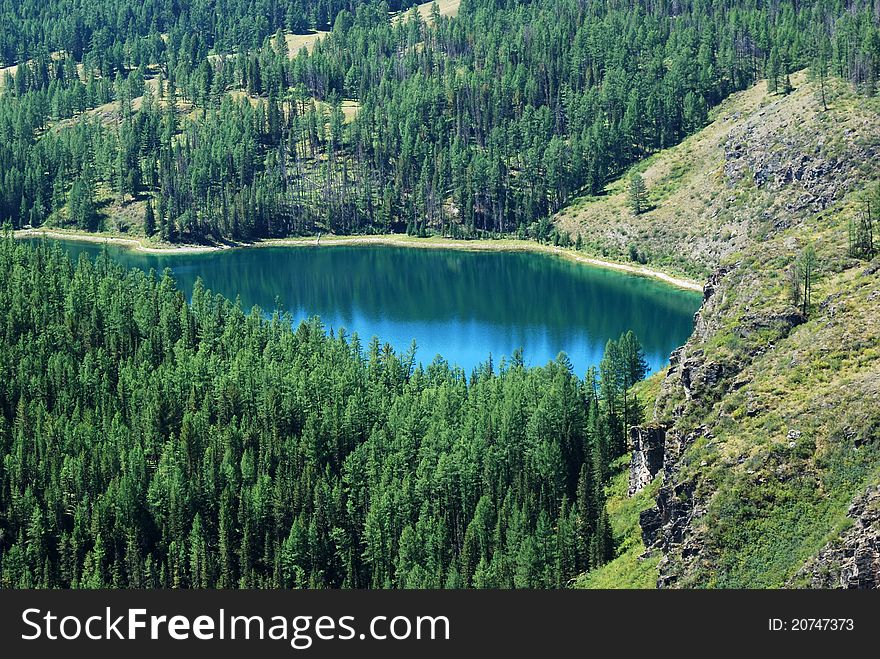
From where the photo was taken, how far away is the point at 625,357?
15738 cm

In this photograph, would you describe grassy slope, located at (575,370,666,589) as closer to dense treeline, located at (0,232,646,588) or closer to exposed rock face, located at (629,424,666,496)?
exposed rock face, located at (629,424,666,496)

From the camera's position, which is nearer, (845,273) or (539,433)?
(845,273)

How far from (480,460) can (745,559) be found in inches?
1868

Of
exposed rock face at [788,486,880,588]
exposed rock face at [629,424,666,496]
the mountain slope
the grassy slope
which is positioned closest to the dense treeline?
the grassy slope

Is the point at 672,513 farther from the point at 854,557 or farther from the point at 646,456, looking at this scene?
the point at 854,557

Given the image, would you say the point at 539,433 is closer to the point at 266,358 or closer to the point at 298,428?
the point at 298,428

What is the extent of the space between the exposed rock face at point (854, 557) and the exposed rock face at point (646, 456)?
1301 inches

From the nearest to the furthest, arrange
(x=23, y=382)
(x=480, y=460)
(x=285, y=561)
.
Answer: (x=285, y=561) < (x=480, y=460) < (x=23, y=382)

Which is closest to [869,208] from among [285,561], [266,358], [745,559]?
[745,559]

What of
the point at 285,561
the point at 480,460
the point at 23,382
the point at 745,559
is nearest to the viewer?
the point at 745,559

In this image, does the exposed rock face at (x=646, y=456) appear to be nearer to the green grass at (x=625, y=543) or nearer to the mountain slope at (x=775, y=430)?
the mountain slope at (x=775, y=430)

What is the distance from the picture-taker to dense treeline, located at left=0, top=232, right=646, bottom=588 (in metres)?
129

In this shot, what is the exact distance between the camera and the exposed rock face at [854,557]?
8506 cm

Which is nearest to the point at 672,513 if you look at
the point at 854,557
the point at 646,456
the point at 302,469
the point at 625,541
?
the point at 625,541
